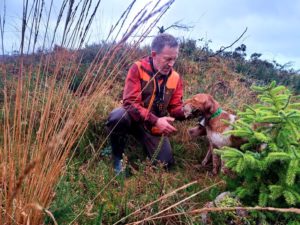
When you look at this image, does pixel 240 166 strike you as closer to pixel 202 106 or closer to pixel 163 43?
pixel 202 106

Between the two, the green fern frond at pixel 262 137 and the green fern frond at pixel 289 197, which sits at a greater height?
the green fern frond at pixel 262 137

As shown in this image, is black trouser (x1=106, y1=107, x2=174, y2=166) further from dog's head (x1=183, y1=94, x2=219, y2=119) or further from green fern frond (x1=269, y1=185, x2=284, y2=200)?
green fern frond (x1=269, y1=185, x2=284, y2=200)

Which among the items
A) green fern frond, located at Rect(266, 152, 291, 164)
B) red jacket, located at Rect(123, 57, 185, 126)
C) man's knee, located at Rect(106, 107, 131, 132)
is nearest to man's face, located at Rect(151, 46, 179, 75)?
red jacket, located at Rect(123, 57, 185, 126)

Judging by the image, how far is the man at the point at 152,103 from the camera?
3785 mm

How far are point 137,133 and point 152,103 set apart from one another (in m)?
0.65

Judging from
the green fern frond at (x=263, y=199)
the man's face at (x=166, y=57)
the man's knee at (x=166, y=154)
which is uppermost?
the man's face at (x=166, y=57)

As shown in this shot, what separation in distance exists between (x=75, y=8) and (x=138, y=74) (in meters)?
2.29

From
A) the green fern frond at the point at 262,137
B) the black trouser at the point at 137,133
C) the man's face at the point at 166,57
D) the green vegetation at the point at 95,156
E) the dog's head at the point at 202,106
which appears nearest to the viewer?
the green vegetation at the point at 95,156

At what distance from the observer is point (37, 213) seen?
5.42 feet

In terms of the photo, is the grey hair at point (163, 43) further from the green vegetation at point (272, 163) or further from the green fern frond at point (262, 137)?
the green fern frond at point (262, 137)

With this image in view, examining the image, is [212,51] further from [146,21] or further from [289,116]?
[146,21]

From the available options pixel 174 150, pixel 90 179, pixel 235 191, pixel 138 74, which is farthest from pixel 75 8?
pixel 174 150

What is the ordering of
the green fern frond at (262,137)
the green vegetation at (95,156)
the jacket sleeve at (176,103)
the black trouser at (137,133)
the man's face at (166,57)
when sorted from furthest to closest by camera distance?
the jacket sleeve at (176,103)
the black trouser at (137,133)
the man's face at (166,57)
the green fern frond at (262,137)
the green vegetation at (95,156)

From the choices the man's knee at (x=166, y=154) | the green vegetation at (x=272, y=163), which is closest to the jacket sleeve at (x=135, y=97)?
the man's knee at (x=166, y=154)
